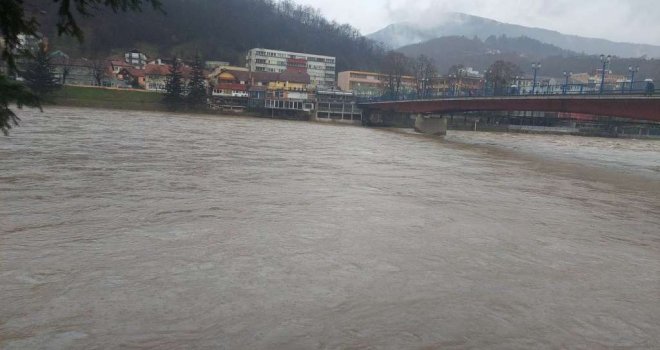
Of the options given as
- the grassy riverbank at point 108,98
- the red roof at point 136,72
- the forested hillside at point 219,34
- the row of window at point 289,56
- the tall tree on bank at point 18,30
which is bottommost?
the grassy riverbank at point 108,98

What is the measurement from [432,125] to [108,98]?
42.9 m

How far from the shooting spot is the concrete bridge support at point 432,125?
202ft

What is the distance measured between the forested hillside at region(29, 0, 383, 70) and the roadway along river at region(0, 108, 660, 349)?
110 meters

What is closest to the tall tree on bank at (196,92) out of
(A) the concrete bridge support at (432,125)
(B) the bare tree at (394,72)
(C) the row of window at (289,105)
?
(C) the row of window at (289,105)

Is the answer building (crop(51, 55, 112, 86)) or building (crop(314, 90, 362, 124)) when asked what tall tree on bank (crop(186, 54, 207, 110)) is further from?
building (crop(51, 55, 112, 86))

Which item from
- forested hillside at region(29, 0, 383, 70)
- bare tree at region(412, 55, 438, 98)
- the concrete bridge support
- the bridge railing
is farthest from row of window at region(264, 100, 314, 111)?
forested hillside at region(29, 0, 383, 70)

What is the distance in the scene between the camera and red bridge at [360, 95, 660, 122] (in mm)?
29281

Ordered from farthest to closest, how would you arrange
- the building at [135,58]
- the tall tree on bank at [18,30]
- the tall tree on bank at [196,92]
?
the building at [135,58] < the tall tree on bank at [196,92] < the tall tree on bank at [18,30]

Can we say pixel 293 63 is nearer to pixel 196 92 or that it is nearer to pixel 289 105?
pixel 289 105

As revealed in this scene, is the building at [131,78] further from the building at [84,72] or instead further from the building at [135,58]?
the building at [135,58]

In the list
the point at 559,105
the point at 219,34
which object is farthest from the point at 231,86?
the point at 559,105

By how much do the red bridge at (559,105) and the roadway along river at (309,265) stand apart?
16.5 m

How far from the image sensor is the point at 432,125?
6209 cm

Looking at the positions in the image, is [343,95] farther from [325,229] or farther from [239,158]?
[325,229]
